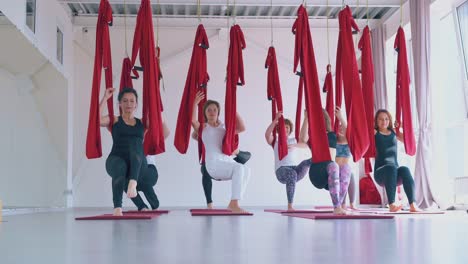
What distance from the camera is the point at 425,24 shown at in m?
8.60

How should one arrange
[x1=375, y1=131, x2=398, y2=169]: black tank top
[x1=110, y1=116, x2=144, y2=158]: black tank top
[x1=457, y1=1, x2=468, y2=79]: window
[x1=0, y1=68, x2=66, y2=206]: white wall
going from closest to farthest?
[x1=110, y1=116, x2=144, y2=158]: black tank top
[x1=375, y1=131, x2=398, y2=169]: black tank top
[x1=457, y1=1, x2=468, y2=79]: window
[x1=0, y1=68, x2=66, y2=206]: white wall

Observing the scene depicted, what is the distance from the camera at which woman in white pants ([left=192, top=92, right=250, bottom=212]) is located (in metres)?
5.96

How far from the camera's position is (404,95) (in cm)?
603

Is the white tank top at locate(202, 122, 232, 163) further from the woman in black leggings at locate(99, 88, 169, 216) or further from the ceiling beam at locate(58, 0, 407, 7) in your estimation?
the ceiling beam at locate(58, 0, 407, 7)

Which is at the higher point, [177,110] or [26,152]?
[177,110]

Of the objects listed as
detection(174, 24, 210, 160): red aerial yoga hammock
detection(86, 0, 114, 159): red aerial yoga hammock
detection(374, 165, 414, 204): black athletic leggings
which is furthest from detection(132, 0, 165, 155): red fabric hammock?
detection(374, 165, 414, 204): black athletic leggings

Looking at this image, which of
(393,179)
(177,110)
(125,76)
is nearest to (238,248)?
(125,76)

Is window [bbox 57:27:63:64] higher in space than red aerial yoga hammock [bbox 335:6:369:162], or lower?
higher

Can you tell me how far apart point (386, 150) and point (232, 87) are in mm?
2042

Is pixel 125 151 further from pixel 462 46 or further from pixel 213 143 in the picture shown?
pixel 462 46

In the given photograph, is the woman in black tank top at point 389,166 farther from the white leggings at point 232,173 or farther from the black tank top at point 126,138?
the black tank top at point 126,138

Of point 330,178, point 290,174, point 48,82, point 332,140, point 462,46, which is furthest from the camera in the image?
point 48,82

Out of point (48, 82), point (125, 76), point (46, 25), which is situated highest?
point (46, 25)

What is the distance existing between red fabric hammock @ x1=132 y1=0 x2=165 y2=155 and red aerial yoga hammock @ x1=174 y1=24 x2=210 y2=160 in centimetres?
63
